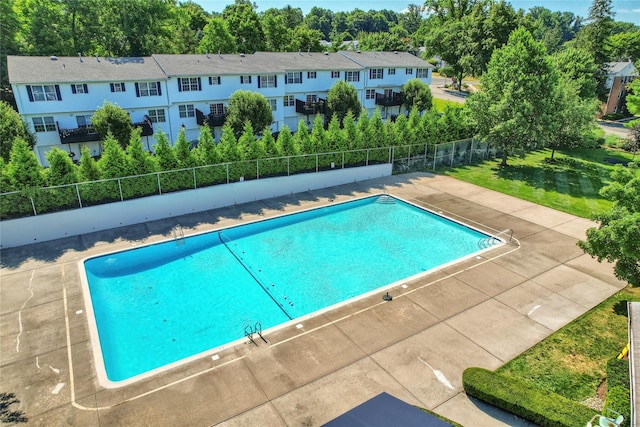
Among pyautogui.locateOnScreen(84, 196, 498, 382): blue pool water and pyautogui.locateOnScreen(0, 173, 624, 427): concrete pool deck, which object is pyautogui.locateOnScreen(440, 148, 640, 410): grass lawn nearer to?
pyautogui.locateOnScreen(0, 173, 624, 427): concrete pool deck

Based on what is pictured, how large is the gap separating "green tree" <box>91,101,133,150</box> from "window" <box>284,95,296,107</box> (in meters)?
16.9

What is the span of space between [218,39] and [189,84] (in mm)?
23534

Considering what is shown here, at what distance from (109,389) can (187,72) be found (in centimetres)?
3100

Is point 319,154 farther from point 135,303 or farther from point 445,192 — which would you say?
point 135,303

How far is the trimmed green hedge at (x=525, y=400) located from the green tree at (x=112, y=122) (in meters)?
29.7

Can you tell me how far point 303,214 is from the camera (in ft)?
82.6

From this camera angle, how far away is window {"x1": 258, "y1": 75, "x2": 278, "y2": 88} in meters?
40.1

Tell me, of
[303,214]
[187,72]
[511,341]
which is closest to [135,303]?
[303,214]

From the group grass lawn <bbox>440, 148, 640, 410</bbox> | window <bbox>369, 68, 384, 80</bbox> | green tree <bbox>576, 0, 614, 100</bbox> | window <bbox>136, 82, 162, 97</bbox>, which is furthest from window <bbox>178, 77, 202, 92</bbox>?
green tree <bbox>576, 0, 614, 100</bbox>

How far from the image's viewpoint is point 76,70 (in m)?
33.6

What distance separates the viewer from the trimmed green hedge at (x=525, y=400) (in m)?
10.2

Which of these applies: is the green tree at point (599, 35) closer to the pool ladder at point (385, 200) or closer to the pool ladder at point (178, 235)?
the pool ladder at point (385, 200)

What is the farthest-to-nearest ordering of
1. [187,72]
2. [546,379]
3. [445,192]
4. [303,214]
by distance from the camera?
[187,72]
[445,192]
[303,214]
[546,379]

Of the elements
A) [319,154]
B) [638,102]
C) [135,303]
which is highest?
[638,102]
